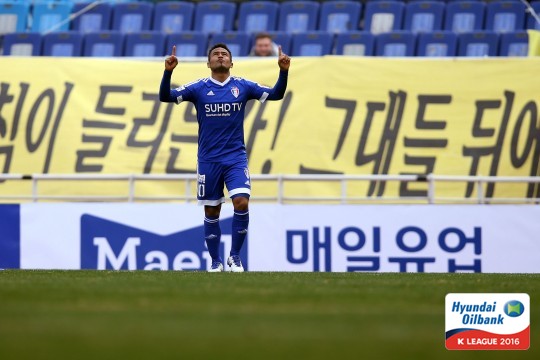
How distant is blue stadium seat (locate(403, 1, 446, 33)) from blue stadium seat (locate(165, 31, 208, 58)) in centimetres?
331

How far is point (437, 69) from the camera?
630 inches

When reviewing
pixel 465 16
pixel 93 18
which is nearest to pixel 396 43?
pixel 465 16

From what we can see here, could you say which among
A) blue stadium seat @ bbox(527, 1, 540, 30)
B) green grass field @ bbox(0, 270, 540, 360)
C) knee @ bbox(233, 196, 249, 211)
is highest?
blue stadium seat @ bbox(527, 1, 540, 30)

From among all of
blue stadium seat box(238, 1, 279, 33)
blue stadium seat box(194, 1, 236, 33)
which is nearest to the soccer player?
blue stadium seat box(238, 1, 279, 33)

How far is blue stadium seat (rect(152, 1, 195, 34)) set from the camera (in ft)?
65.8

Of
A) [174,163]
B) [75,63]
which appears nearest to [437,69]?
[174,163]

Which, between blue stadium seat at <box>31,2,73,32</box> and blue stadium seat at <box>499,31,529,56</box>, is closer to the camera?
blue stadium seat at <box>499,31,529,56</box>

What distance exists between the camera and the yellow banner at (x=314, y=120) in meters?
15.8

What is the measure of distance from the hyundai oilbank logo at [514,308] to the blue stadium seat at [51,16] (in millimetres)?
14700

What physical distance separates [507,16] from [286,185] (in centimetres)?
540

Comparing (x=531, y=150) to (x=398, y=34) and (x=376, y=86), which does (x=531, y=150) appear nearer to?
(x=376, y=86)

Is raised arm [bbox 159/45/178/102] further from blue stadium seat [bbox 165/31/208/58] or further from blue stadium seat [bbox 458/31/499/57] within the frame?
blue stadium seat [bbox 458/31/499/57]

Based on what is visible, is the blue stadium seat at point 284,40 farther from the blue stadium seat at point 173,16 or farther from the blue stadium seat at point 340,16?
the blue stadium seat at point 173,16

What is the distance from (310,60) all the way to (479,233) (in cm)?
336
